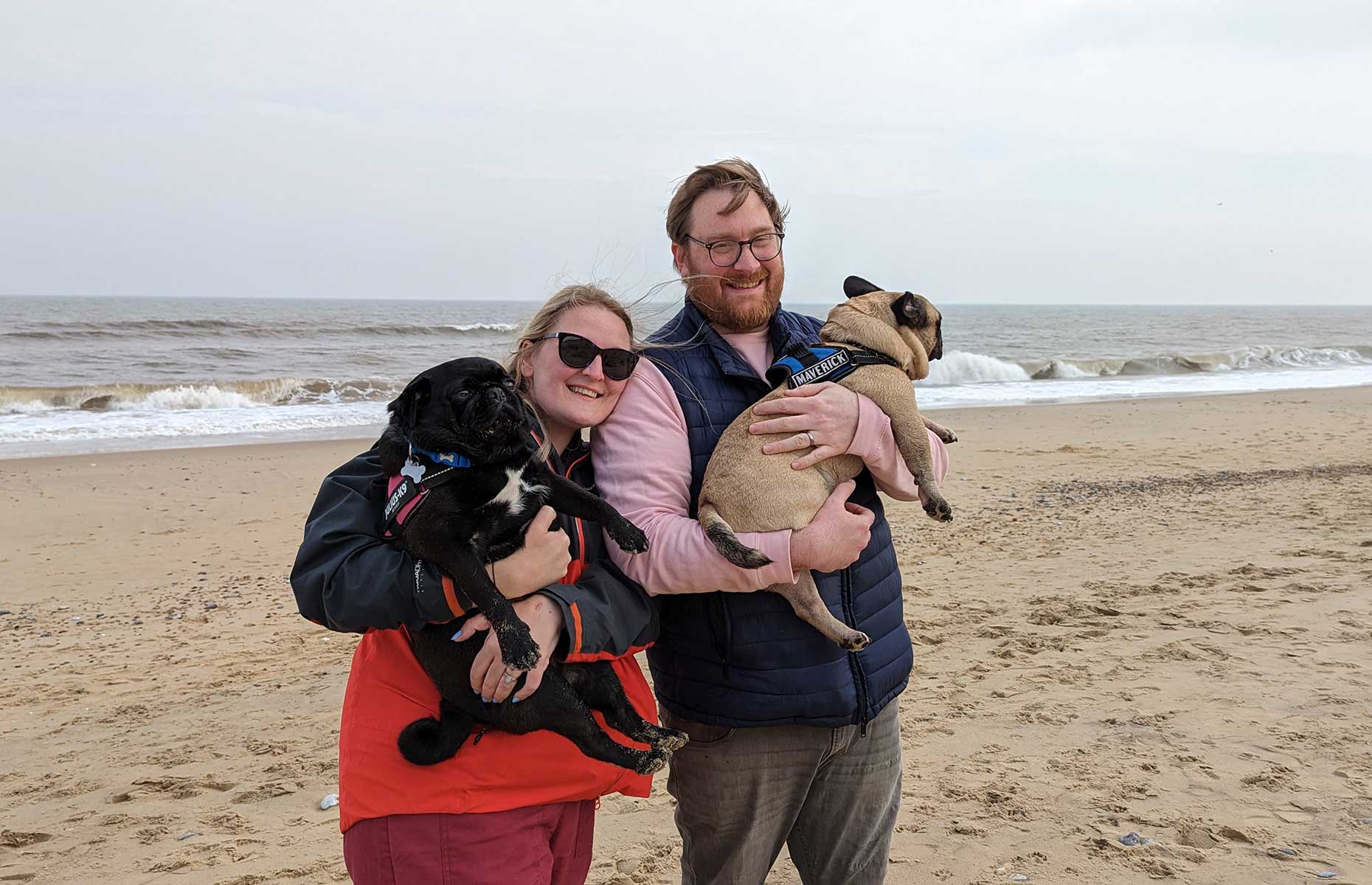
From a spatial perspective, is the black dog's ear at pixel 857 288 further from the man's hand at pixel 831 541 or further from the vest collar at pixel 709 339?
the man's hand at pixel 831 541

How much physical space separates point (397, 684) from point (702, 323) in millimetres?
1309

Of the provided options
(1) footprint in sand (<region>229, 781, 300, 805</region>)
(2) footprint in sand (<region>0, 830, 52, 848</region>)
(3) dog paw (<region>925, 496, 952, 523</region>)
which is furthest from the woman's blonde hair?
(2) footprint in sand (<region>0, 830, 52, 848</region>)

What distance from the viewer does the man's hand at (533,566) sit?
234 centimetres

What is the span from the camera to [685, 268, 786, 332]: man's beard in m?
2.73

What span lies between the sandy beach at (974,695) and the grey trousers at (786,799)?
107 centimetres

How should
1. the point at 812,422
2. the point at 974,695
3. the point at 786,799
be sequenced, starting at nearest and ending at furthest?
the point at 786,799
the point at 812,422
the point at 974,695

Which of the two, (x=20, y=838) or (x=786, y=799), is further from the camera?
(x=20, y=838)

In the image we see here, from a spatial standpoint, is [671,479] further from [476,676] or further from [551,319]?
[476,676]

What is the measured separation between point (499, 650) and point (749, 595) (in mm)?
703

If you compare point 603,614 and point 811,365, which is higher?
point 811,365

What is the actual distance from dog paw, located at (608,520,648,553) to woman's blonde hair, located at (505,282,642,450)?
449 millimetres

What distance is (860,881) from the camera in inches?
105

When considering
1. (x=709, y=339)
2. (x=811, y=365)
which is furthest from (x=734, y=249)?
(x=811, y=365)

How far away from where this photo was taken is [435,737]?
218 cm
